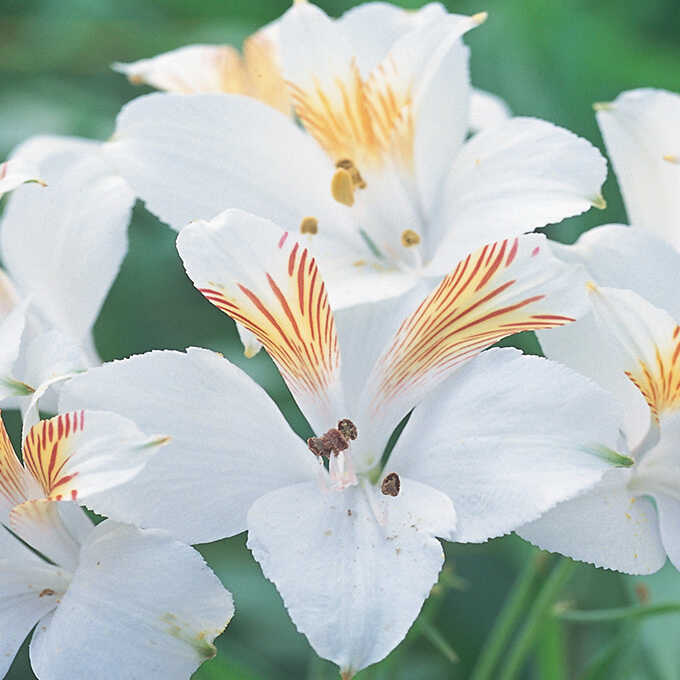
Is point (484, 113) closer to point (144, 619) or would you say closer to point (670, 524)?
point (670, 524)

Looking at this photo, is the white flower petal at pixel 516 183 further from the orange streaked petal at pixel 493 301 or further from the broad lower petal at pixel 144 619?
the broad lower petal at pixel 144 619

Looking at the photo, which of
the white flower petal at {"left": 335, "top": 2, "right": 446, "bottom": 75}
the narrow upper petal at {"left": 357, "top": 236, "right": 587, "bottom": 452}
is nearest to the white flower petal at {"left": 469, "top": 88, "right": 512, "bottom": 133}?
the white flower petal at {"left": 335, "top": 2, "right": 446, "bottom": 75}

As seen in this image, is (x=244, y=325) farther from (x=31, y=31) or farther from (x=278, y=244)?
(x=31, y=31)

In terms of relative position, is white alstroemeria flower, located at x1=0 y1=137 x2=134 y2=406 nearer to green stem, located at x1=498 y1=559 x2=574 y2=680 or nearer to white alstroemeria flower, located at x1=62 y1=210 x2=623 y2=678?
white alstroemeria flower, located at x1=62 y1=210 x2=623 y2=678

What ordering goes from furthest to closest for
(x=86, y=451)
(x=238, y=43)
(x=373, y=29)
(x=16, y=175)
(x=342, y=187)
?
1. (x=238, y=43)
2. (x=373, y=29)
3. (x=342, y=187)
4. (x=16, y=175)
5. (x=86, y=451)

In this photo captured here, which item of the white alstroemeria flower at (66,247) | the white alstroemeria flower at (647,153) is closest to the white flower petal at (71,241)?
the white alstroemeria flower at (66,247)

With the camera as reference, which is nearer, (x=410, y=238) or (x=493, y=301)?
(x=493, y=301)

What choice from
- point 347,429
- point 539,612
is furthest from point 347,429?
point 539,612
